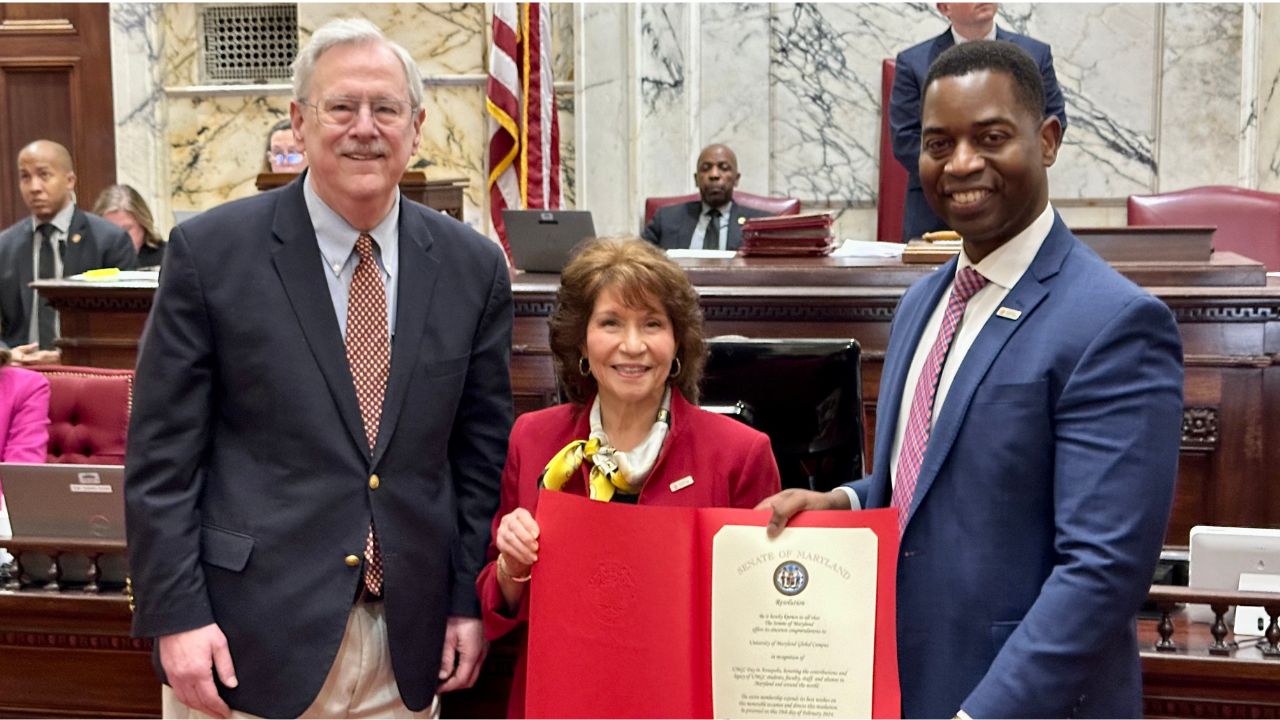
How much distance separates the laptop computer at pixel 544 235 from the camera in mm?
5430

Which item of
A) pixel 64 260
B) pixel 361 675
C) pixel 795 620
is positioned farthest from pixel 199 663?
pixel 64 260

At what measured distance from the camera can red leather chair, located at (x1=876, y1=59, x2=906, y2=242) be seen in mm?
7820

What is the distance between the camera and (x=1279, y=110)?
297 inches

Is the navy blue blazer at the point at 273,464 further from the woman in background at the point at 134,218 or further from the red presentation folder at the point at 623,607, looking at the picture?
the woman in background at the point at 134,218

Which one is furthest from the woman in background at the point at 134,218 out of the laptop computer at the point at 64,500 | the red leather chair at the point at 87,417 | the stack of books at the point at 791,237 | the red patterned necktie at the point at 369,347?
the red patterned necktie at the point at 369,347

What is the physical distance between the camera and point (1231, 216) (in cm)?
636

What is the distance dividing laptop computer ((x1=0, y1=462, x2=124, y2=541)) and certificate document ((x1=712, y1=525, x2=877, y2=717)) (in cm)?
182

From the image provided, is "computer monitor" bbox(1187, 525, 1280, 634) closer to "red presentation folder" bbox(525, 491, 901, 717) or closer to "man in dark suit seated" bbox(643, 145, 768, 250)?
"red presentation folder" bbox(525, 491, 901, 717)

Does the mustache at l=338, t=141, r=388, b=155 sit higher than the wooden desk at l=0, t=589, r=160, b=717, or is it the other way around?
the mustache at l=338, t=141, r=388, b=155

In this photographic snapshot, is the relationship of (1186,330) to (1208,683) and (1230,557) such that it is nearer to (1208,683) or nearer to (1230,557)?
(1230,557)

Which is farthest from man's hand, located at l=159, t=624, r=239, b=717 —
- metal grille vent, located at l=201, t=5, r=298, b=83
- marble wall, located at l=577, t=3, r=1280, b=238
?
metal grille vent, located at l=201, t=5, r=298, b=83

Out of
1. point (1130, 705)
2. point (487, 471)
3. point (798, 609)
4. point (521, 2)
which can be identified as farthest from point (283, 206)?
point (521, 2)

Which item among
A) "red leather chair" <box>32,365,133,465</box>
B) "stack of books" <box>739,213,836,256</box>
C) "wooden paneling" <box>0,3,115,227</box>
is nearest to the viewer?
"red leather chair" <box>32,365,133,465</box>

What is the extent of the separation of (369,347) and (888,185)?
595cm
